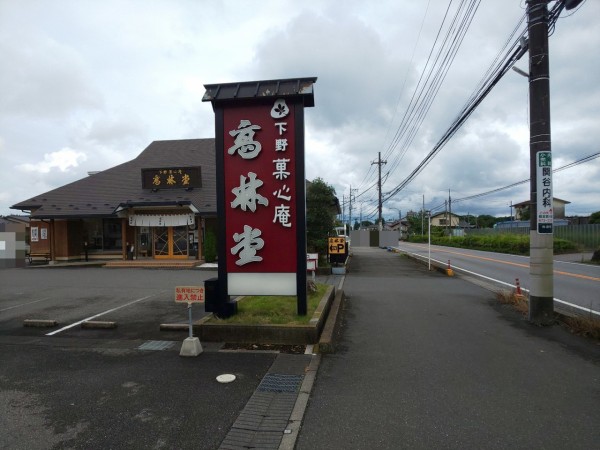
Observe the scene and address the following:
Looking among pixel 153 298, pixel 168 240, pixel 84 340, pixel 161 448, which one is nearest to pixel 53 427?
pixel 161 448

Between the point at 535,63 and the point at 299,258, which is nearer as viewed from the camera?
the point at 299,258

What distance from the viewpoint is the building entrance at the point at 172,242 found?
70.1 feet

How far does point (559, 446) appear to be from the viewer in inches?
128

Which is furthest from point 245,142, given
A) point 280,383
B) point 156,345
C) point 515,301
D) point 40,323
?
point 515,301

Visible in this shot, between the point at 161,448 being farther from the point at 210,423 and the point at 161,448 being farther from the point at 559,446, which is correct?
the point at 559,446

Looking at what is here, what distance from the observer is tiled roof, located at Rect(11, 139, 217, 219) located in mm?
20688

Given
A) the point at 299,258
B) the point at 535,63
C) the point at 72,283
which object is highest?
the point at 535,63

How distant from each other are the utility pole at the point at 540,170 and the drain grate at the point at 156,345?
22.1 feet

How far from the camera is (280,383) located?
15.2 feet

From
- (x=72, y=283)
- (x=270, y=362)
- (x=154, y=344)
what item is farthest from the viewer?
(x=72, y=283)

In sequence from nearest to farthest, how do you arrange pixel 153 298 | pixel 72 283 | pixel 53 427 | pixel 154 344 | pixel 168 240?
pixel 53 427 → pixel 154 344 → pixel 153 298 → pixel 72 283 → pixel 168 240

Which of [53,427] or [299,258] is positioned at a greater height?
[299,258]

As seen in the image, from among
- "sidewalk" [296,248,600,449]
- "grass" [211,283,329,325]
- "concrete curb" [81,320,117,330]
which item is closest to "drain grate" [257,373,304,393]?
"sidewalk" [296,248,600,449]

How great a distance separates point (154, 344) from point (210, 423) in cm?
300
